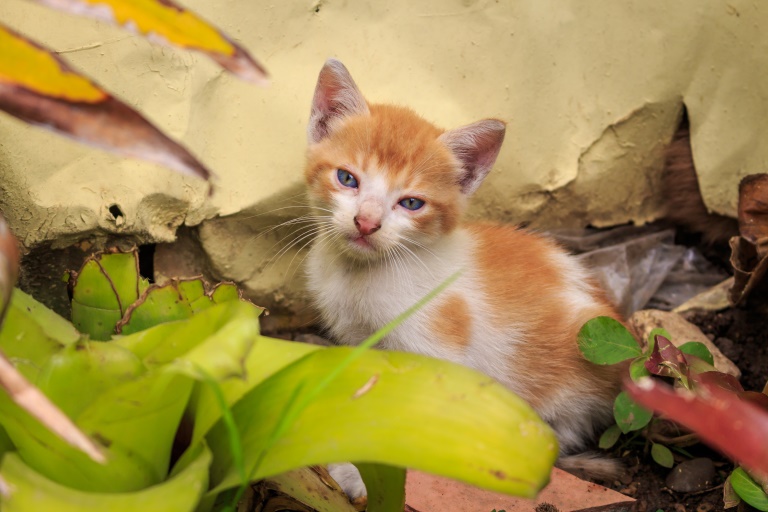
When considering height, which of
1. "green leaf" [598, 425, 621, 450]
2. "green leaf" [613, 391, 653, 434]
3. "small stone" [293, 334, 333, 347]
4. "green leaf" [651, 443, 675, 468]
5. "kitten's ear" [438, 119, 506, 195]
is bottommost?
"small stone" [293, 334, 333, 347]

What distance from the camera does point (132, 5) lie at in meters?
1.05

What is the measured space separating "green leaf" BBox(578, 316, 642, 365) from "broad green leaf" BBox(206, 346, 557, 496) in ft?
2.81

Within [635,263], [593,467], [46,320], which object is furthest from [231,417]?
[635,263]

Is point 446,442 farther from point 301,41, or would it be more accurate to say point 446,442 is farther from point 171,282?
point 301,41

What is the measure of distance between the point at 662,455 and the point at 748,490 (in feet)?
1.37

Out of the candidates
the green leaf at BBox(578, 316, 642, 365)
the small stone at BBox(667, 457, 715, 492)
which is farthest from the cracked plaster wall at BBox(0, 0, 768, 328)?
the small stone at BBox(667, 457, 715, 492)

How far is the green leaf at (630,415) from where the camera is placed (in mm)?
1965

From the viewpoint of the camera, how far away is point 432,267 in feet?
7.23

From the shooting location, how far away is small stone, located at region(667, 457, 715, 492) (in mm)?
2045

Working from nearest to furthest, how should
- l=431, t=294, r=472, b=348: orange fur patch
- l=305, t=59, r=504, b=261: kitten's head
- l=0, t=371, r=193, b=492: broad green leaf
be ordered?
l=0, t=371, r=193, b=492: broad green leaf → l=305, t=59, r=504, b=261: kitten's head → l=431, t=294, r=472, b=348: orange fur patch

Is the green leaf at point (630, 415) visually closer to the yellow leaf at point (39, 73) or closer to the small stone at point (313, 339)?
the small stone at point (313, 339)

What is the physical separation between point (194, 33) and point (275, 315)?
1.75m

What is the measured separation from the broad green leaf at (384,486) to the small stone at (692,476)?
1.00 m

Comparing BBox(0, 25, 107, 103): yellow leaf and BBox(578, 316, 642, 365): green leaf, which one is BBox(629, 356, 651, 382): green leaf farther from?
BBox(0, 25, 107, 103): yellow leaf
